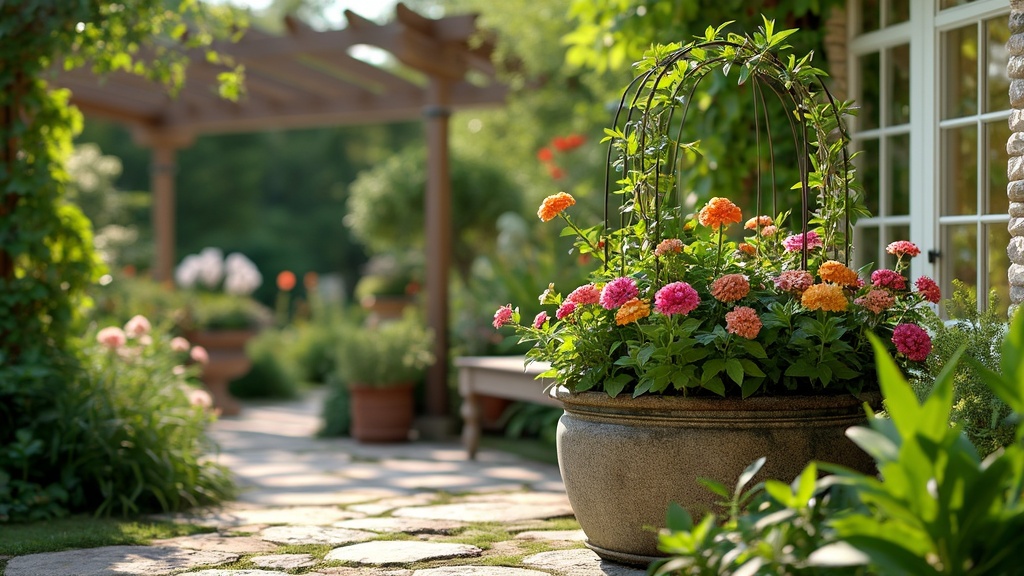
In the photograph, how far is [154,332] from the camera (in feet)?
17.6

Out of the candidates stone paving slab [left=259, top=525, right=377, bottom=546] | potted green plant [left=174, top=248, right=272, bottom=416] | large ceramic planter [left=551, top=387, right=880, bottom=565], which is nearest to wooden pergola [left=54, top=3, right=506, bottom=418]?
potted green plant [left=174, top=248, right=272, bottom=416]

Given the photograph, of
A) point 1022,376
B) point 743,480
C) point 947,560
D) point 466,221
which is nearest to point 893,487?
point 947,560

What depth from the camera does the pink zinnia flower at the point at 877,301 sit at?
2902 mm

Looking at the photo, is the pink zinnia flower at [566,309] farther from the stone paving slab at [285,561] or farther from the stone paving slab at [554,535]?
the stone paving slab at [285,561]

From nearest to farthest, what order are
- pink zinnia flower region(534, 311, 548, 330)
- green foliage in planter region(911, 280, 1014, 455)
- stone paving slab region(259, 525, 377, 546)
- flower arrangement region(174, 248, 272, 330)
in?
1. green foliage in planter region(911, 280, 1014, 455)
2. pink zinnia flower region(534, 311, 548, 330)
3. stone paving slab region(259, 525, 377, 546)
4. flower arrangement region(174, 248, 272, 330)

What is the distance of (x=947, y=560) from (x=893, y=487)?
0.16 m

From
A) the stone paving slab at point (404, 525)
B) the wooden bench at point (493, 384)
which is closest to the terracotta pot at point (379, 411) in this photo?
the wooden bench at point (493, 384)

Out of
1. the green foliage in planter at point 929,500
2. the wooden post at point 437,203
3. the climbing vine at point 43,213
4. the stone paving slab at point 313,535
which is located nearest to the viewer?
the green foliage in planter at point 929,500

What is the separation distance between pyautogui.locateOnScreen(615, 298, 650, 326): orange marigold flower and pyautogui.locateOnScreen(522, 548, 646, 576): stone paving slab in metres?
0.70

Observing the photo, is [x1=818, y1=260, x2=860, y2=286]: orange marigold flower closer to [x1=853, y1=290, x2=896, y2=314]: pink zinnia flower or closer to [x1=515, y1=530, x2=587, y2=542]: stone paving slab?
[x1=853, y1=290, x2=896, y2=314]: pink zinnia flower

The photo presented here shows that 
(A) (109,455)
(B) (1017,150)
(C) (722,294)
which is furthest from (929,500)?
(A) (109,455)

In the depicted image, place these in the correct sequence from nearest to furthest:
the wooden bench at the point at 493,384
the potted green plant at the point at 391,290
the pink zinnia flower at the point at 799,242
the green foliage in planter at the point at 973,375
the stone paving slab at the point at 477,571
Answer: the green foliage in planter at the point at 973,375
the stone paving slab at the point at 477,571
the pink zinnia flower at the point at 799,242
the wooden bench at the point at 493,384
the potted green plant at the point at 391,290

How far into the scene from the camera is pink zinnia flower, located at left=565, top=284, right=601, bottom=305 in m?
3.02

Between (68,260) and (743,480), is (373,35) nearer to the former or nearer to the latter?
(68,260)
